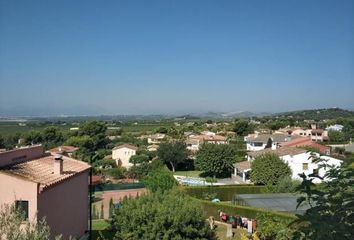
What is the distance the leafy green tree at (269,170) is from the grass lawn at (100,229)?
16.9 m

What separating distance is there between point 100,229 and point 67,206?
6.66 m

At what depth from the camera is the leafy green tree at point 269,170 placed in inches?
1484

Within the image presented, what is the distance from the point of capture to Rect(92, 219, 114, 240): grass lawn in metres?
20.6

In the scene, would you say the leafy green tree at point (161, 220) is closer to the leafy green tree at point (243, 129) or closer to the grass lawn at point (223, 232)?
the grass lawn at point (223, 232)

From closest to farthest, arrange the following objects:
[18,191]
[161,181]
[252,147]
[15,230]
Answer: [15,230], [18,191], [161,181], [252,147]

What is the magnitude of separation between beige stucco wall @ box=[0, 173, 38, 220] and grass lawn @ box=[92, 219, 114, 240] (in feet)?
22.8

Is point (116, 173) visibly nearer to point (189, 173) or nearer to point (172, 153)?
point (172, 153)

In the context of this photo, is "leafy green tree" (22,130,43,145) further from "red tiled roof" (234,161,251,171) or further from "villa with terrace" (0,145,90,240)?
"villa with terrace" (0,145,90,240)

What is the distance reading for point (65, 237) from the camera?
16516mm

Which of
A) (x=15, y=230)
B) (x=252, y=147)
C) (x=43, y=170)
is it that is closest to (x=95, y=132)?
(x=252, y=147)

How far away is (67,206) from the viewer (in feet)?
54.6

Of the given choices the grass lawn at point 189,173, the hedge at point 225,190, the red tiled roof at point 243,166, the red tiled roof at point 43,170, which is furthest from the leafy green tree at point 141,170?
the red tiled roof at point 43,170

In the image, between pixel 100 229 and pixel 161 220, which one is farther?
pixel 100 229

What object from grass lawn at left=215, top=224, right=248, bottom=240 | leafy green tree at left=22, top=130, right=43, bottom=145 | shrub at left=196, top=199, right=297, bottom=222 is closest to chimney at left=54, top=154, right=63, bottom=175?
grass lawn at left=215, top=224, right=248, bottom=240
